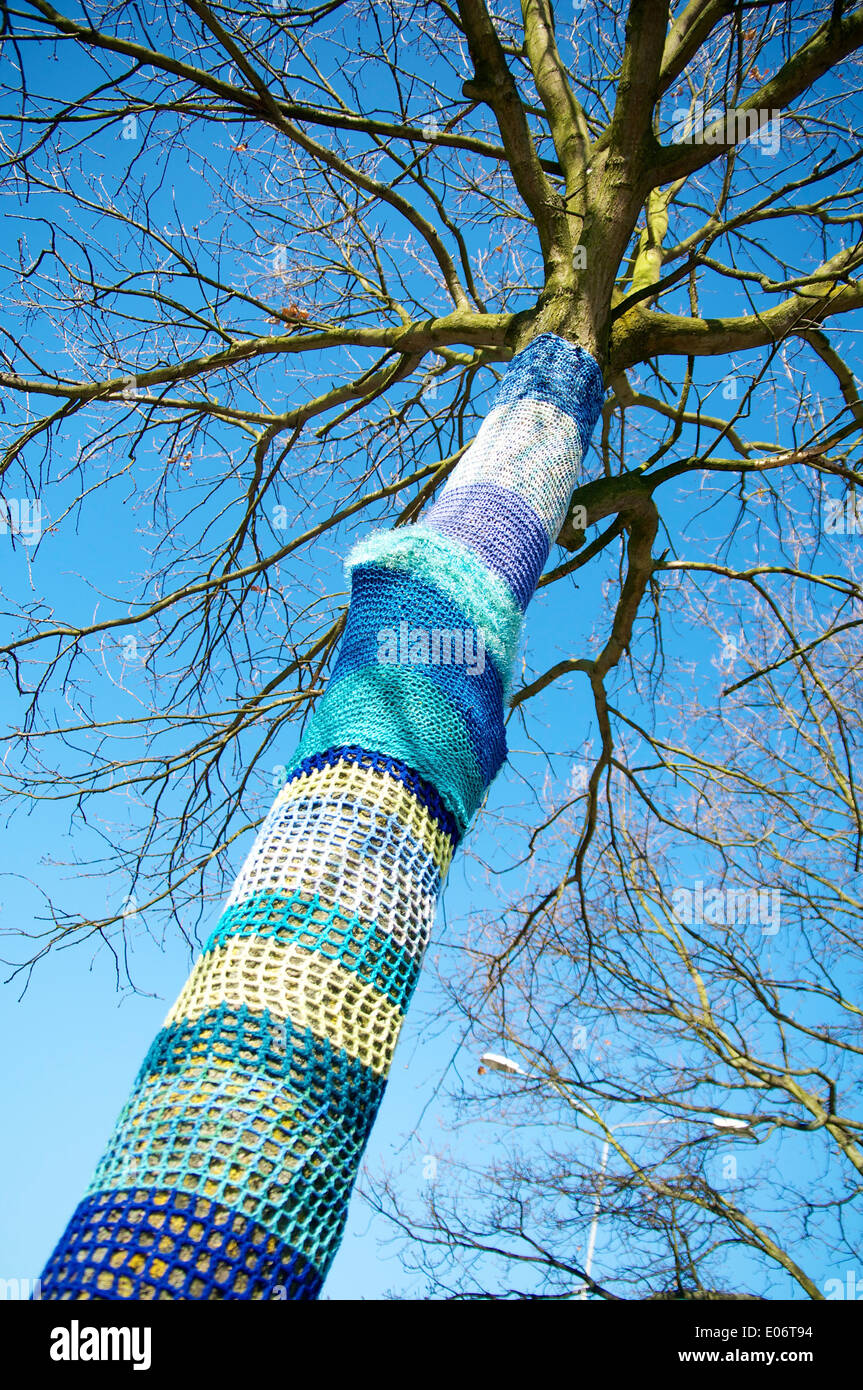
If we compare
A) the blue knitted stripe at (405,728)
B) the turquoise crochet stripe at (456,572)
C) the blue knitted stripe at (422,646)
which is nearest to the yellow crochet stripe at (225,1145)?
the blue knitted stripe at (405,728)

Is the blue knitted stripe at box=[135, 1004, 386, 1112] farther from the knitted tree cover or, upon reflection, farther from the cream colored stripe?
the cream colored stripe

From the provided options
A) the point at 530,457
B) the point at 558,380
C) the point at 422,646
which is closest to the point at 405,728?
the point at 422,646

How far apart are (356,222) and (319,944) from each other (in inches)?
149

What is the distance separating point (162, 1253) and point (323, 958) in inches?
14.8

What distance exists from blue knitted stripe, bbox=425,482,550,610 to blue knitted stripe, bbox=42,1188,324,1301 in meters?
1.19

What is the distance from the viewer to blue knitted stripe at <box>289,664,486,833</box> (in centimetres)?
149

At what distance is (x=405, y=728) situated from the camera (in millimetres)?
1498

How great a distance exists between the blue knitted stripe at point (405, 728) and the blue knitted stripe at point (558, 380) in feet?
3.47

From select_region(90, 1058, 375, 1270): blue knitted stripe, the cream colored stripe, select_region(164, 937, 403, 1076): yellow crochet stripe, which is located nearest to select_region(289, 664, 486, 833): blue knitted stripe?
select_region(164, 937, 403, 1076): yellow crochet stripe

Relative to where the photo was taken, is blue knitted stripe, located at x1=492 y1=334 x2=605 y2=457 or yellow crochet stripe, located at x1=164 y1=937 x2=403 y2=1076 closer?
yellow crochet stripe, located at x1=164 y1=937 x2=403 y2=1076

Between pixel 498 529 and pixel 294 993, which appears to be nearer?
pixel 294 993

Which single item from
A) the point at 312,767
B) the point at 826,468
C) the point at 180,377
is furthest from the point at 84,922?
the point at 826,468

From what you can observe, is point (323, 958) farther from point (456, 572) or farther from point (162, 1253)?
point (456, 572)
